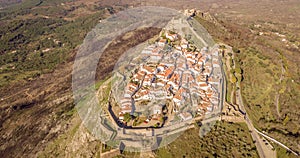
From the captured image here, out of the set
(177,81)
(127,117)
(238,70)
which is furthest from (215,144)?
(238,70)

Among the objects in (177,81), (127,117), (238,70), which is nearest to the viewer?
(127,117)

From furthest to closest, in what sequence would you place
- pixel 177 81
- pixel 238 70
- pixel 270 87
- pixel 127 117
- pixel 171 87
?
pixel 238 70 → pixel 270 87 → pixel 177 81 → pixel 171 87 → pixel 127 117

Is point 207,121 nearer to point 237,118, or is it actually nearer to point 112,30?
point 237,118

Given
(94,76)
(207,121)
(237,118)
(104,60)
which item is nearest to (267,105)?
(237,118)

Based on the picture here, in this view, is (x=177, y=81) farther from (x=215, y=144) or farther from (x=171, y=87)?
(x=215, y=144)

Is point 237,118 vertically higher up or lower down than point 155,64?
lower down
